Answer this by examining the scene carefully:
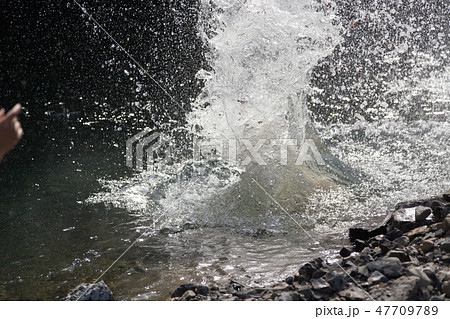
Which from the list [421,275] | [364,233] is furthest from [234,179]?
[421,275]

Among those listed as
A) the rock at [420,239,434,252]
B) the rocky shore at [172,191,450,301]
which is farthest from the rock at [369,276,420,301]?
the rock at [420,239,434,252]

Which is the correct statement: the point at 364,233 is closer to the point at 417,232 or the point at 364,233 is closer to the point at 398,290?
the point at 417,232

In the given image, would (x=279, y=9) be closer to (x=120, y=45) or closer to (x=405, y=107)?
(x=405, y=107)

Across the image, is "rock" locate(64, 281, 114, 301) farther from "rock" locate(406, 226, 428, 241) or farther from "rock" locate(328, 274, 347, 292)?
"rock" locate(406, 226, 428, 241)

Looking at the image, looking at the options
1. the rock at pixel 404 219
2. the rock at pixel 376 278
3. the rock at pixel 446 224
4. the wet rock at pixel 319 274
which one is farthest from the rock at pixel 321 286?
the rock at pixel 404 219

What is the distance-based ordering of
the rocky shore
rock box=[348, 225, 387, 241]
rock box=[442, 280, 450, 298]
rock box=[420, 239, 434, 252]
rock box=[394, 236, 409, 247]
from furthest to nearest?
rock box=[348, 225, 387, 241] < rock box=[394, 236, 409, 247] < rock box=[420, 239, 434, 252] < the rocky shore < rock box=[442, 280, 450, 298]

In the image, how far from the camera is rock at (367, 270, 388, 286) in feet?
9.25

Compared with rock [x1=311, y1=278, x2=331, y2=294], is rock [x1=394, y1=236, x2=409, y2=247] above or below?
above

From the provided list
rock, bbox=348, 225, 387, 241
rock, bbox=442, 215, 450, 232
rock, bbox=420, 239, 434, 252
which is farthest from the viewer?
rock, bbox=348, 225, 387, 241

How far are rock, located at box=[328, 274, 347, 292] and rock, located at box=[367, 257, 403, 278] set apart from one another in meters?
0.21

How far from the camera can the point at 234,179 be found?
5754mm

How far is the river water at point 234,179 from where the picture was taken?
13.4ft

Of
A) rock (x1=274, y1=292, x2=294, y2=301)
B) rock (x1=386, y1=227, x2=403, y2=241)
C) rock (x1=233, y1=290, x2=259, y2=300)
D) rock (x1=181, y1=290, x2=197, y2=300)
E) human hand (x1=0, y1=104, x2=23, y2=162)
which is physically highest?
human hand (x1=0, y1=104, x2=23, y2=162)

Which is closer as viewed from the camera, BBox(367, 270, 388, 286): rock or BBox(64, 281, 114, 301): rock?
BBox(367, 270, 388, 286): rock
